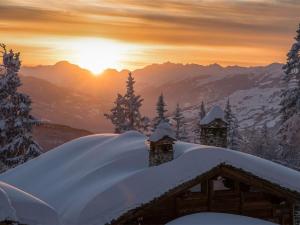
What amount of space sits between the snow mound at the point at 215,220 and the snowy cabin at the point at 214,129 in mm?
4107

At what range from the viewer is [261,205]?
17625mm

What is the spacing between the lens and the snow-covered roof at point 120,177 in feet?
49.4

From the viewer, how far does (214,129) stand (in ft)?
67.0

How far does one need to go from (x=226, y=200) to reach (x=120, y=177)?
11.6ft

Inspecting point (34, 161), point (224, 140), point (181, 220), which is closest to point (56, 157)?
point (34, 161)

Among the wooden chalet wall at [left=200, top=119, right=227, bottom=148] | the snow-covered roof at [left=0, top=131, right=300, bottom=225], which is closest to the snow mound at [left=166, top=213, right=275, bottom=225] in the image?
the snow-covered roof at [left=0, top=131, right=300, bottom=225]

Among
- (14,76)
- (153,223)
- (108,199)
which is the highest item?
(14,76)

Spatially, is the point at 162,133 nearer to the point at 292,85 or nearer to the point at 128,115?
the point at 292,85

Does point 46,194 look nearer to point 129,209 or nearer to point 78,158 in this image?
point 78,158

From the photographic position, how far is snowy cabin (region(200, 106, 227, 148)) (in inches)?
795

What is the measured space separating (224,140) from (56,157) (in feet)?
27.3

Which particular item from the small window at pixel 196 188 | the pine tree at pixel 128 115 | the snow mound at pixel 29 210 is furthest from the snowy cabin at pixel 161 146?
the pine tree at pixel 128 115

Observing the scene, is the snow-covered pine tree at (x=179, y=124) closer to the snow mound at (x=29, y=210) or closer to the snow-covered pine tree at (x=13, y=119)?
the snow-covered pine tree at (x=13, y=119)

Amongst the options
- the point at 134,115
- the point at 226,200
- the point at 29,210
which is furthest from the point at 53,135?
the point at 29,210
